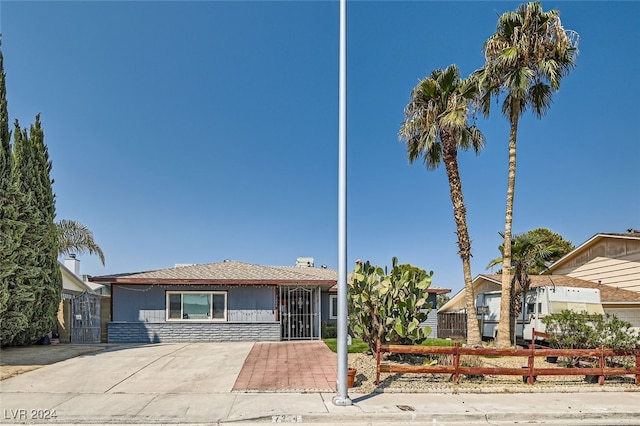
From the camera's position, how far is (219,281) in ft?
56.1

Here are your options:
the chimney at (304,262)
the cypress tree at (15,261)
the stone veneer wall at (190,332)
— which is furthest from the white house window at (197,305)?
the chimney at (304,262)

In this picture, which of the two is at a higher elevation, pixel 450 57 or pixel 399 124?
pixel 450 57

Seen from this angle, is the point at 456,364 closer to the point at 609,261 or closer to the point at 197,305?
the point at 197,305

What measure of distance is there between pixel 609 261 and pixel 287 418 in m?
18.4

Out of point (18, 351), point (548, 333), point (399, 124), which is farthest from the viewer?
point (399, 124)

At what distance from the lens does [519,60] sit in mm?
15578

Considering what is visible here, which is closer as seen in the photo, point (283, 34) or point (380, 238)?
point (283, 34)

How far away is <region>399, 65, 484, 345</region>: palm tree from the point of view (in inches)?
611

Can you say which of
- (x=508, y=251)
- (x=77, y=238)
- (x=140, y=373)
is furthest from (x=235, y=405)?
(x=77, y=238)

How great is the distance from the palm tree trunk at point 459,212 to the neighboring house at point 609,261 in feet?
24.9

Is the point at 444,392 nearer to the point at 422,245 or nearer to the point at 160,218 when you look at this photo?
the point at 422,245

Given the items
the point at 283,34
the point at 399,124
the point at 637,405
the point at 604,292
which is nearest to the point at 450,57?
the point at 399,124

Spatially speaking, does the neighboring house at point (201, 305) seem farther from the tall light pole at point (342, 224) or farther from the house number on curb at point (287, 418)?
the house number on curb at point (287, 418)

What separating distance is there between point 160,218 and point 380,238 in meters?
12.1
